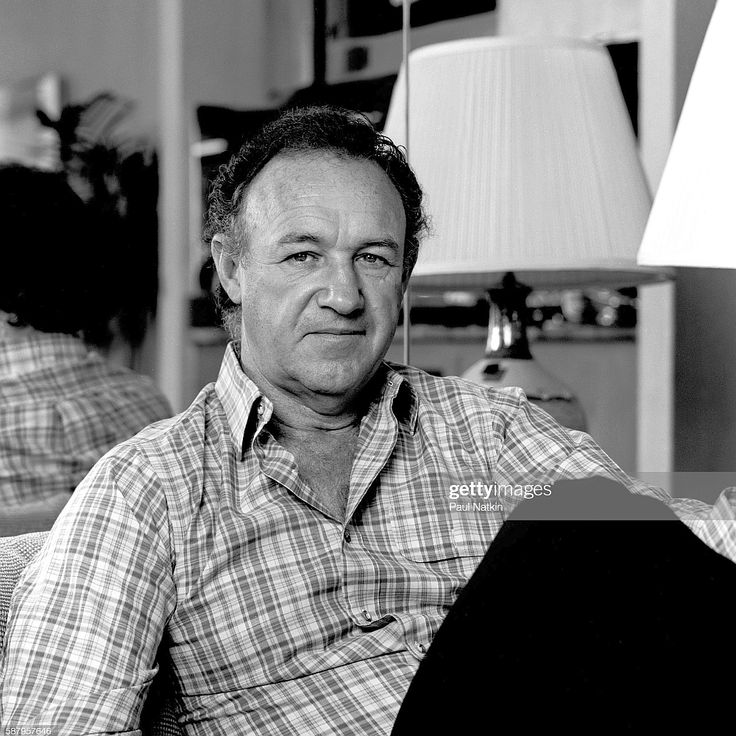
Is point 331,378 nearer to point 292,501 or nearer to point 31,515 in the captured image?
point 292,501

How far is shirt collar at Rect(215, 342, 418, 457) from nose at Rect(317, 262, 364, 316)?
10cm

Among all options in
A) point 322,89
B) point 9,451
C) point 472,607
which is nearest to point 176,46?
point 322,89

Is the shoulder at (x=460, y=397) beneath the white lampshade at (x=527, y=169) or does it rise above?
beneath

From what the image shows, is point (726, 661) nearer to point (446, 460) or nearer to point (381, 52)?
point (446, 460)

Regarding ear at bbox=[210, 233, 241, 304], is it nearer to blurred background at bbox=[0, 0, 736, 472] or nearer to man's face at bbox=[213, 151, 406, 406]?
man's face at bbox=[213, 151, 406, 406]

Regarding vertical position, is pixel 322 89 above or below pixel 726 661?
above

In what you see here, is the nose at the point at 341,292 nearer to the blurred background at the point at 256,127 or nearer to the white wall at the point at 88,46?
the blurred background at the point at 256,127

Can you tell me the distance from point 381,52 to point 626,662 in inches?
41.7

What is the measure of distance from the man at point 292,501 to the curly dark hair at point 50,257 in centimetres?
43

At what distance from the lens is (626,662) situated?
0.75 m

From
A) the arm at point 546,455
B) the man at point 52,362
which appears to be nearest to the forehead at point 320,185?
the arm at point 546,455

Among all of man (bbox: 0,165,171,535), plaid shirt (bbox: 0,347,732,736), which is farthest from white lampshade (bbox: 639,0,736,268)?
man (bbox: 0,165,171,535)

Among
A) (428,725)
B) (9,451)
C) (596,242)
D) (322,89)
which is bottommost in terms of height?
(428,725)

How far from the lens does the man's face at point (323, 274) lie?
1.07 metres
